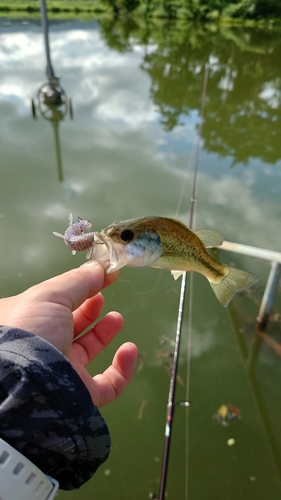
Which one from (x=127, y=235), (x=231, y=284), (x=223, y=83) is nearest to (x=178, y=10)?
(x=223, y=83)

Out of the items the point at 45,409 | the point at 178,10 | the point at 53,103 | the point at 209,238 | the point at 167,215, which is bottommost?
the point at 167,215

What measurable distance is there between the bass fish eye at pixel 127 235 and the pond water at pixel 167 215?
2546 millimetres

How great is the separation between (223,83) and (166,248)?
16041 mm

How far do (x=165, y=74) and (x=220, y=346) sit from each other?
51.6 feet

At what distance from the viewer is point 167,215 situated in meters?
5.64

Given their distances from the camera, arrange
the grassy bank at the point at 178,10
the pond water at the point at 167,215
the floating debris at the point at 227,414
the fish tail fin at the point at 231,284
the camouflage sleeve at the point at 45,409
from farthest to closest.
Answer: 1. the grassy bank at the point at 178,10
2. the floating debris at the point at 227,414
3. the pond water at the point at 167,215
4. the fish tail fin at the point at 231,284
5. the camouflage sleeve at the point at 45,409

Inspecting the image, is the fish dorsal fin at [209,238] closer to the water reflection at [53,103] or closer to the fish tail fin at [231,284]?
the fish tail fin at [231,284]

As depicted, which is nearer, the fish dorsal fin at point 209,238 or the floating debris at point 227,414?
the fish dorsal fin at point 209,238

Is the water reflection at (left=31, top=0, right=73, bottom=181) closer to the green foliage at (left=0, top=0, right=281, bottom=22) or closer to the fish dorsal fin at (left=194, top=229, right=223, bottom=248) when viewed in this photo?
the fish dorsal fin at (left=194, top=229, right=223, bottom=248)

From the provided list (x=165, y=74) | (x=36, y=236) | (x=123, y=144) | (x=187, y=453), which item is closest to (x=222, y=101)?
(x=165, y=74)

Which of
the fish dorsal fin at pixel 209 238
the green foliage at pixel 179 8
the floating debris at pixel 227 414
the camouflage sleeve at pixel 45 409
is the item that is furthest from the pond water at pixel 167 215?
the green foliage at pixel 179 8

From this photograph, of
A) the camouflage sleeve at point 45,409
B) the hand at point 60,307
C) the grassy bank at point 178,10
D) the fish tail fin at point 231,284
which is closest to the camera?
the camouflage sleeve at point 45,409

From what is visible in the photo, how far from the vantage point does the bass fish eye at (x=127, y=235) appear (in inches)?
50.7

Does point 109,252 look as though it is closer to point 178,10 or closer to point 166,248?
point 166,248
